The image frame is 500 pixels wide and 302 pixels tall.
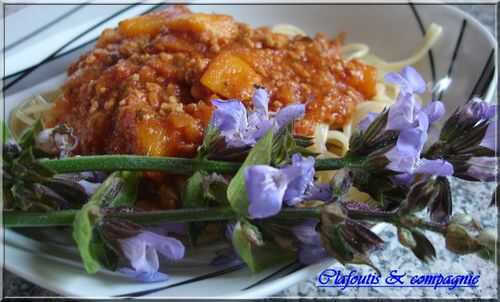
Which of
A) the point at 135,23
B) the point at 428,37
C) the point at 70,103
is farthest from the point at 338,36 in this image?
the point at 70,103

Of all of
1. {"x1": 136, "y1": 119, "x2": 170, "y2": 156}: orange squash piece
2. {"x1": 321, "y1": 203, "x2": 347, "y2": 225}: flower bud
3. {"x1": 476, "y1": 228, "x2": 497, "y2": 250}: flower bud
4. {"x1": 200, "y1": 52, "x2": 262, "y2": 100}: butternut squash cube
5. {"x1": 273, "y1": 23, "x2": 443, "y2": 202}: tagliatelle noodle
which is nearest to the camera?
{"x1": 476, "y1": 228, "x2": 497, "y2": 250}: flower bud

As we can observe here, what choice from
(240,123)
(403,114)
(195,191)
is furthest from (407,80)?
(195,191)

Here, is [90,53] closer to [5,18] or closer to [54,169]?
[5,18]

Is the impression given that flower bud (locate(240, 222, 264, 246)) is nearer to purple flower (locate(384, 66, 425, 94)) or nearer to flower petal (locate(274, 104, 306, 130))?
flower petal (locate(274, 104, 306, 130))

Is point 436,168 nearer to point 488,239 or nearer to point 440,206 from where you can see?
point 440,206

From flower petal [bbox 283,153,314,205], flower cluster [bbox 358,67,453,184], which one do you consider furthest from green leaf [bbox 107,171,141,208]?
flower cluster [bbox 358,67,453,184]

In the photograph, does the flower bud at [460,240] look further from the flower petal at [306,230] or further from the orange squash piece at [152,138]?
the orange squash piece at [152,138]
